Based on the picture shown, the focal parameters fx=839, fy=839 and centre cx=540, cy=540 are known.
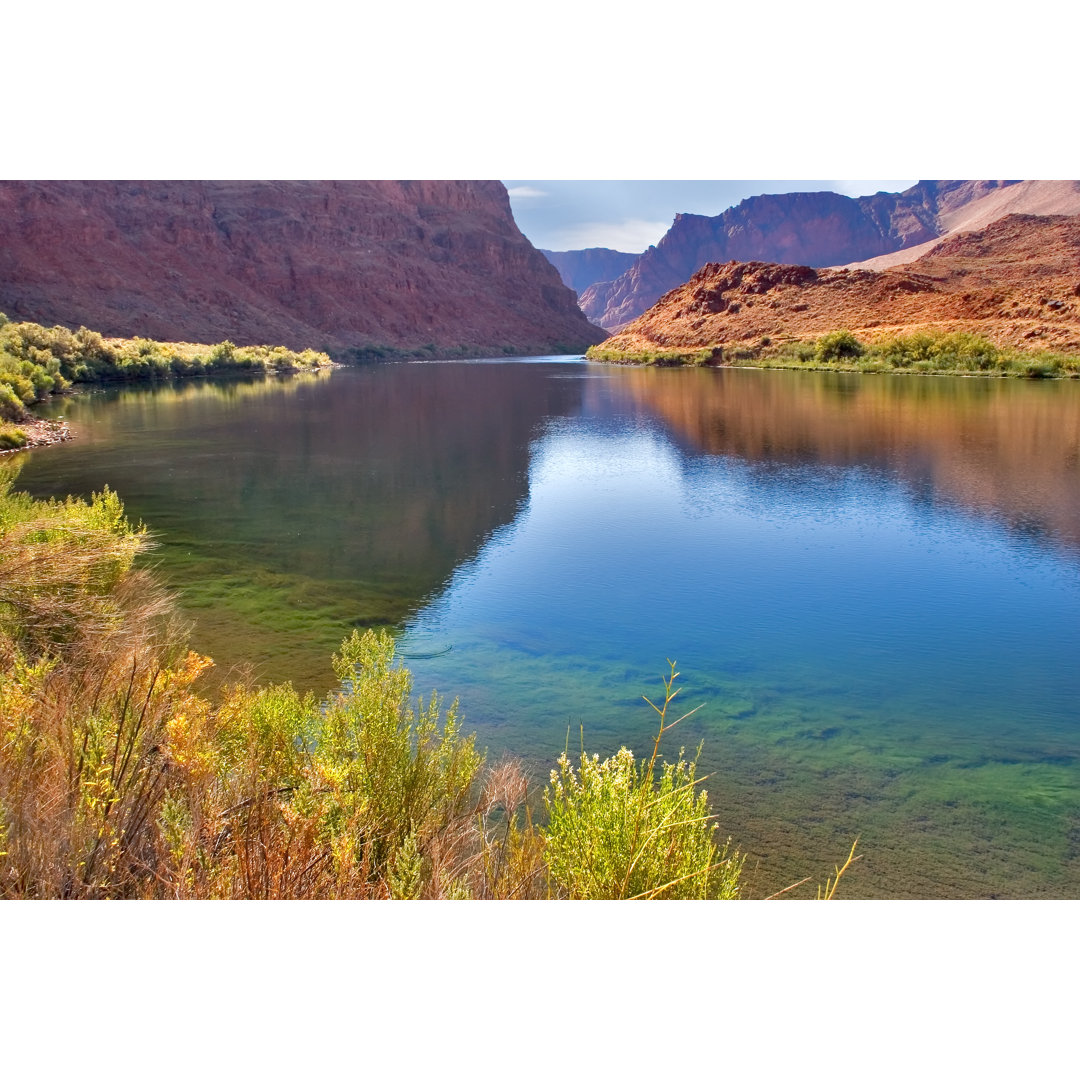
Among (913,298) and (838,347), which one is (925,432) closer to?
(838,347)

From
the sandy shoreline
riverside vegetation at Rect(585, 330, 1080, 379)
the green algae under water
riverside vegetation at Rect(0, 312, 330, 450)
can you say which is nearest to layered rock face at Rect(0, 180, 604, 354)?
riverside vegetation at Rect(0, 312, 330, 450)

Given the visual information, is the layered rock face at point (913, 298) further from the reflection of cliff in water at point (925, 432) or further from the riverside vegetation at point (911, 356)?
the reflection of cliff in water at point (925, 432)

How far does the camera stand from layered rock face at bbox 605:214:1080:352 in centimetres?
3791

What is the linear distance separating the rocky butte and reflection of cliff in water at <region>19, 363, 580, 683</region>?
142m

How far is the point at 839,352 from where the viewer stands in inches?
1642

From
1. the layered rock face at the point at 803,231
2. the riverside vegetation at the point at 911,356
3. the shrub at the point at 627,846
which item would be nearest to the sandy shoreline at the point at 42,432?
the shrub at the point at 627,846

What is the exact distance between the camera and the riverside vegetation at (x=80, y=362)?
768 inches

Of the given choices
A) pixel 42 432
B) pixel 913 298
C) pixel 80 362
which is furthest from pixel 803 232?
pixel 42 432

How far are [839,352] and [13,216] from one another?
1926 inches

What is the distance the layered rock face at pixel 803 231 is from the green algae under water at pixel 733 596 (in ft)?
511

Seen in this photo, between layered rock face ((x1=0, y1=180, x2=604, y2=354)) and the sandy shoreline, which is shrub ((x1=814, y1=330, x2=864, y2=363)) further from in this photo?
the sandy shoreline

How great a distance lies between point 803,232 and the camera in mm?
174000

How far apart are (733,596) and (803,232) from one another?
185678 mm

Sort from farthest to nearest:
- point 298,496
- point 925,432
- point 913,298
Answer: point 913,298 < point 925,432 < point 298,496
